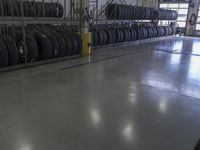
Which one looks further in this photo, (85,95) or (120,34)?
(120,34)

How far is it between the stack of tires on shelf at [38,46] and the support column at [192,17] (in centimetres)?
1196

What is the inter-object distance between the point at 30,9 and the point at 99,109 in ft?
18.7

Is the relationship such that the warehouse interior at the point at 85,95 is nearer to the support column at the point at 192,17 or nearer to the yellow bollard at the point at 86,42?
the yellow bollard at the point at 86,42

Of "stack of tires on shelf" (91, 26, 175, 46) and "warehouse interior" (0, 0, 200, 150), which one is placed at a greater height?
"stack of tires on shelf" (91, 26, 175, 46)

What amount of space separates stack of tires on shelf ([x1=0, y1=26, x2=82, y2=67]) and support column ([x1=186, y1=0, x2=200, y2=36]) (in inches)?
471

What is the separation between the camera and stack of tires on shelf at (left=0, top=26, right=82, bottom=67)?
4.84 m

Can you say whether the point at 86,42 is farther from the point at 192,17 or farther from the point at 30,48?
the point at 192,17

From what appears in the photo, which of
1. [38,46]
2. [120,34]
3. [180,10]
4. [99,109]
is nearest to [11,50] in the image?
[38,46]

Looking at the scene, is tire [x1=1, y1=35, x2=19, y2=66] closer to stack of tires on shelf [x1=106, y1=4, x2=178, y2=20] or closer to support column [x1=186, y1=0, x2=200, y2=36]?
stack of tires on shelf [x1=106, y1=4, x2=178, y2=20]

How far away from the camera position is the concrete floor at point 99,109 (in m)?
2.33

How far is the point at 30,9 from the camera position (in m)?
7.41

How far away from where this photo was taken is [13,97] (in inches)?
135

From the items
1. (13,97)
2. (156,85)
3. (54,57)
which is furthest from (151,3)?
(13,97)

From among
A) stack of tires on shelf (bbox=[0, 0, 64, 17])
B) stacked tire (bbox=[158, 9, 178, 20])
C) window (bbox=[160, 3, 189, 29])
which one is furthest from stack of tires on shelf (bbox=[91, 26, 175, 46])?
window (bbox=[160, 3, 189, 29])
